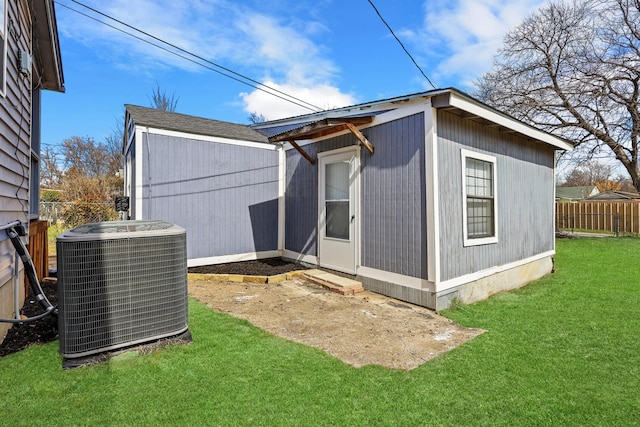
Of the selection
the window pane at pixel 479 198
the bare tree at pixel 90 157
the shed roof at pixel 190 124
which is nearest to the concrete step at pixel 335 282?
the window pane at pixel 479 198

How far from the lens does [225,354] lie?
269 centimetres

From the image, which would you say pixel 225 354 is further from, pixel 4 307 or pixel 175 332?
pixel 4 307

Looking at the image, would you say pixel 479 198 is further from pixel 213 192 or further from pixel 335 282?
pixel 213 192

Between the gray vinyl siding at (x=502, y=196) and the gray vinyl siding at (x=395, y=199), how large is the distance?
0.27m

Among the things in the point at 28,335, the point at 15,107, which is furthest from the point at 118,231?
the point at 15,107

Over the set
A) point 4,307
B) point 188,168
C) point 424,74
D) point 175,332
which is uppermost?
point 424,74

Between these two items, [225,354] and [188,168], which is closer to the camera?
[225,354]

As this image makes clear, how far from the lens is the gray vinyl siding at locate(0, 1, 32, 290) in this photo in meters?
3.00

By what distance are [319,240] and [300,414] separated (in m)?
4.04

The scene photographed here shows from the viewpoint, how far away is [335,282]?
5012mm

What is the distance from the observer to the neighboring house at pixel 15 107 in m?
2.96

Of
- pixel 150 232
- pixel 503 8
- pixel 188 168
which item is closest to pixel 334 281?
pixel 150 232

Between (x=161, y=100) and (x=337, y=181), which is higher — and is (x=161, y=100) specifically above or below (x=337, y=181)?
above

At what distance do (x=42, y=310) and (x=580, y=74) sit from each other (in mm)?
18075
